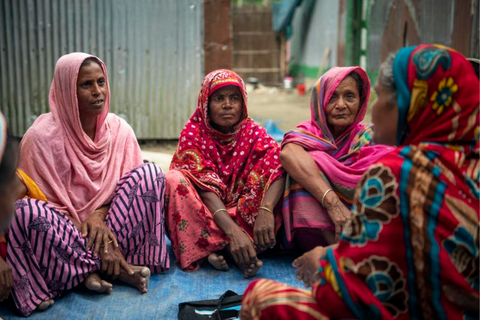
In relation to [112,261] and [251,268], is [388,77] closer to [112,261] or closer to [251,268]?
[251,268]

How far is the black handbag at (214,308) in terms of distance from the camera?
2.64 metres

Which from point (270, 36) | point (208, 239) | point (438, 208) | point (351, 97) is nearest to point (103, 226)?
point (208, 239)

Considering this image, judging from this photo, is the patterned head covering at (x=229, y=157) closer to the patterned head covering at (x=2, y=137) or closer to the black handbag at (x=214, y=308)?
the black handbag at (x=214, y=308)

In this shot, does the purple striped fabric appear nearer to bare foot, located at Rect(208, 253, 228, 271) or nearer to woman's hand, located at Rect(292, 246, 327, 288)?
bare foot, located at Rect(208, 253, 228, 271)

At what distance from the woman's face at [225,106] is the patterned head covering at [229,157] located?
0.04 m

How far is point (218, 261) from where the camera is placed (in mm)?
3264

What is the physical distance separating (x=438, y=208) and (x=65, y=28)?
6.59 m

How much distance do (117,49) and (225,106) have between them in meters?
4.25

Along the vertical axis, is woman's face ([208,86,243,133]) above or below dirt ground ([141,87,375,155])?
above

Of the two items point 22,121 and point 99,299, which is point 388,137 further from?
point 22,121

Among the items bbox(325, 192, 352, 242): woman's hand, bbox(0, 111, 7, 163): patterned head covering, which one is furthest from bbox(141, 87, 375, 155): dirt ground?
bbox(0, 111, 7, 163): patterned head covering

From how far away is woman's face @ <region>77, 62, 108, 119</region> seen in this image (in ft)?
Answer: 10.4

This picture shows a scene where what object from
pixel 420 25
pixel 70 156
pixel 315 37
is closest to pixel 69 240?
pixel 70 156

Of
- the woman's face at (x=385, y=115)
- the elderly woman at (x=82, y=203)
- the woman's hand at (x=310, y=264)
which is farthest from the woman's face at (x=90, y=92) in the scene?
the woman's face at (x=385, y=115)
